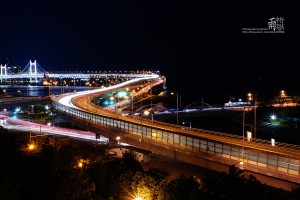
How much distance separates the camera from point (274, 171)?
19.1 metres

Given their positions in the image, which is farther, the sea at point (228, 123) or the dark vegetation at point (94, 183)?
the sea at point (228, 123)

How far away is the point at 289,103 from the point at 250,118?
14770mm

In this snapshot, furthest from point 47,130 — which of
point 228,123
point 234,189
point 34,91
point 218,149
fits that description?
point 34,91

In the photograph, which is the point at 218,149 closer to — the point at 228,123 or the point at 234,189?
the point at 234,189

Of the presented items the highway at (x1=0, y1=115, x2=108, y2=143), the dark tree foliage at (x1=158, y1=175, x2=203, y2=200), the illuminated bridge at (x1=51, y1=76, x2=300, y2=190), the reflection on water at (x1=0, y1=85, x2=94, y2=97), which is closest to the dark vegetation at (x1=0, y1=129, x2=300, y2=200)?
the dark tree foliage at (x1=158, y1=175, x2=203, y2=200)

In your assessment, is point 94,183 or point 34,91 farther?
point 34,91

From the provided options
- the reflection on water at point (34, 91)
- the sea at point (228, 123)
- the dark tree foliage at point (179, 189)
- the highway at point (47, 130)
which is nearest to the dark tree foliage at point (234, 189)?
the dark tree foliage at point (179, 189)

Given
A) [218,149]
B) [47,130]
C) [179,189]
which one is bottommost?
[47,130]

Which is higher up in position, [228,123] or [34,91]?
[34,91]

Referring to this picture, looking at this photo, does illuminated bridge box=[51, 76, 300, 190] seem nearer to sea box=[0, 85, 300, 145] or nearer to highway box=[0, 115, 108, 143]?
highway box=[0, 115, 108, 143]

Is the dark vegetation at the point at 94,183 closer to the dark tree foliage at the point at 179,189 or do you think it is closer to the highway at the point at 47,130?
the dark tree foliage at the point at 179,189

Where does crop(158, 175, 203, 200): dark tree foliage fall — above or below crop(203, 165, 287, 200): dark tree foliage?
below

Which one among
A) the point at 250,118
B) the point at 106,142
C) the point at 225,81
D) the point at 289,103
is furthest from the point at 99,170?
the point at 225,81

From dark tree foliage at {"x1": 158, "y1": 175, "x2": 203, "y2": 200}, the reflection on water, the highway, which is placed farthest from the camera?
the reflection on water
